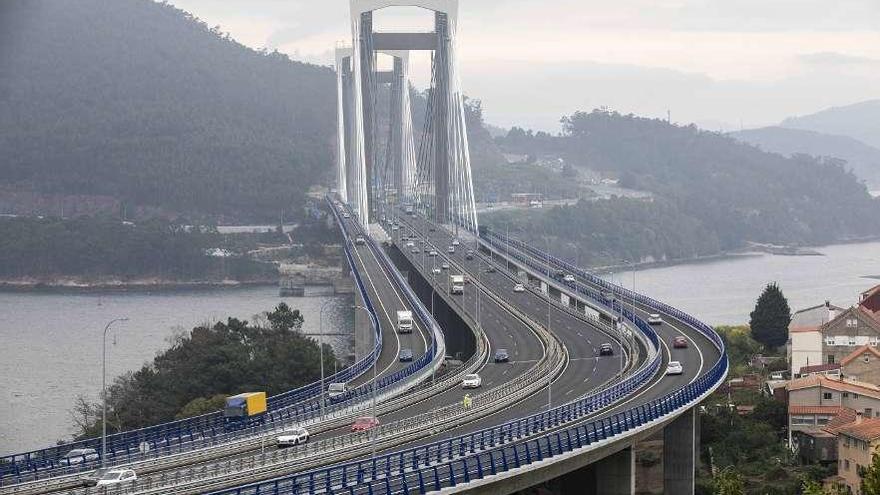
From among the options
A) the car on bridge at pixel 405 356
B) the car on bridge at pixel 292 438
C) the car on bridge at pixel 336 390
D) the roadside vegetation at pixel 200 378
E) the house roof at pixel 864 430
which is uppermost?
the car on bridge at pixel 292 438

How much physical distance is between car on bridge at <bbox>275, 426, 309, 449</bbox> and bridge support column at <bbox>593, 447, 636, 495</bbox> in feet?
18.4

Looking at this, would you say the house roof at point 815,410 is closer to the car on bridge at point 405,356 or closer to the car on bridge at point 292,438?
the car on bridge at point 405,356

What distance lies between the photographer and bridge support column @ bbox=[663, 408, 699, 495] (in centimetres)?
4116

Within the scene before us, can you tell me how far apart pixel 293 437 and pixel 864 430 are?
54.1 feet

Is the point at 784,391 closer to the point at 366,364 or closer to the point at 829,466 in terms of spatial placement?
the point at 829,466

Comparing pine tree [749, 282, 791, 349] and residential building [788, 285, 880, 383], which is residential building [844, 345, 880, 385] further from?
pine tree [749, 282, 791, 349]

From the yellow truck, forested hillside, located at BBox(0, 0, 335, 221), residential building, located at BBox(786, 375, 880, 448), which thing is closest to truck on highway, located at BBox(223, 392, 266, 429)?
the yellow truck

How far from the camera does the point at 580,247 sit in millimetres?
169625

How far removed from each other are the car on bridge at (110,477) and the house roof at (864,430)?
20726mm

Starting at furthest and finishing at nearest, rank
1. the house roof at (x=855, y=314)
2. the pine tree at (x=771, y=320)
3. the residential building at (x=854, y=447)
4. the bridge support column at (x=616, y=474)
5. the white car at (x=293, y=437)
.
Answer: the pine tree at (x=771, y=320)
the house roof at (x=855, y=314)
the residential building at (x=854, y=447)
the bridge support column at (x=616, y=474)
the white car at (x=293, y=437)

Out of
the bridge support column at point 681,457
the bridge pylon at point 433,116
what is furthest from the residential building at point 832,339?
the bridge pylon at point 433,116

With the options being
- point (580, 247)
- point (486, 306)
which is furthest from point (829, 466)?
point (580, 247)

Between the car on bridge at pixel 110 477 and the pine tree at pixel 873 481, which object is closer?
the pine tree at pixel 873 481

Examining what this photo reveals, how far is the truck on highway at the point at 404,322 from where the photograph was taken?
6084 cm
